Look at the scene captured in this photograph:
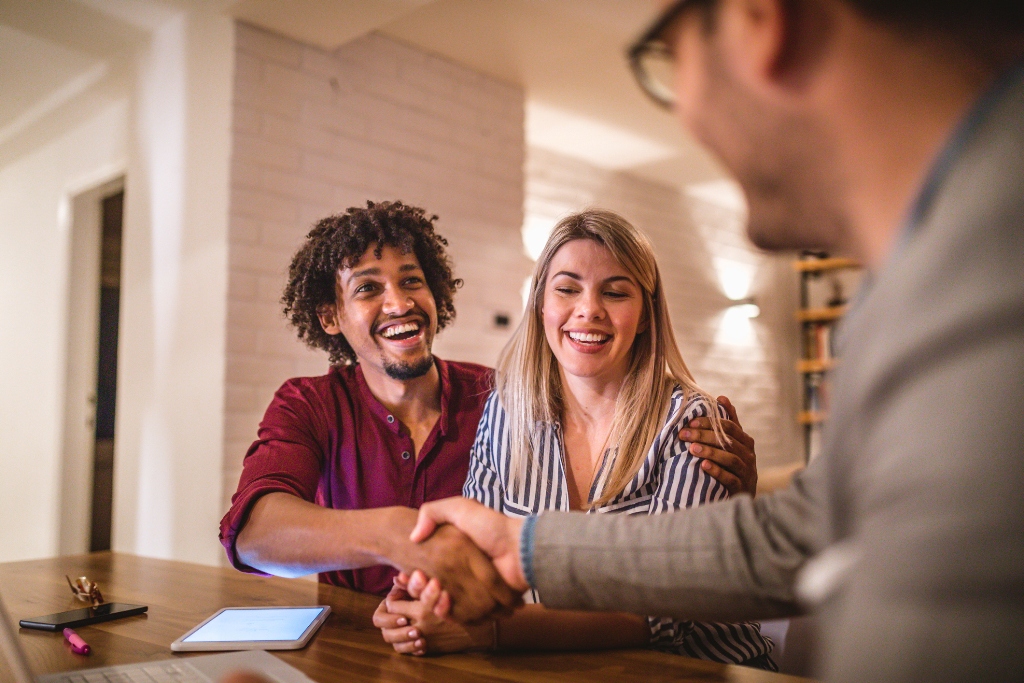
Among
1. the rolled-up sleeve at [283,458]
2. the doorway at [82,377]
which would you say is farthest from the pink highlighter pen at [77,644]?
the doorway at [82,377]

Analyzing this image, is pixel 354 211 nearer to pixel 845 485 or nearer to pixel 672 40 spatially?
pixel 672 40

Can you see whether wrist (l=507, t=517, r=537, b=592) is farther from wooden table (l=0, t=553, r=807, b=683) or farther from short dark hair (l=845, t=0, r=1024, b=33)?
short dark hair (l=845, t=0, r=1024, b=33)

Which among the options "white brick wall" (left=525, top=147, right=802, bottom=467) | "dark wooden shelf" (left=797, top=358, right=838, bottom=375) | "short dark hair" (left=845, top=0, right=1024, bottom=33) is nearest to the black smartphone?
"short dark hair" (left=845, top=0, right=1024, bottom=33)

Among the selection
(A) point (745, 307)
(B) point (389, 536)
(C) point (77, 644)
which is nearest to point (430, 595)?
(B) point (389, 536)

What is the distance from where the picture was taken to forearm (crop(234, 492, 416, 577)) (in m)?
1.20

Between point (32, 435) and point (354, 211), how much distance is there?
3379 millimetres

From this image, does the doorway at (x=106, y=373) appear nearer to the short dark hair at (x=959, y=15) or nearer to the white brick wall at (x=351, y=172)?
the white brick wall at (x=351, y=172)

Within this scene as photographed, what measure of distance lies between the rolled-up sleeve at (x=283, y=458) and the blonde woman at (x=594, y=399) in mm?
344

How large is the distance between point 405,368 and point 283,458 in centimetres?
38

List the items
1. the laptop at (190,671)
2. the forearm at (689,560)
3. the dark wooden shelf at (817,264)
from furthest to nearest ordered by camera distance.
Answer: the dark wooden shelf at (817,264) → the laptop at (190,671) → the forearm at (689,560)

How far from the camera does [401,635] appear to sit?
42.8 inches

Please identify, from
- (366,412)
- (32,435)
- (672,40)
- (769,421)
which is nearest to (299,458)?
(366,412)

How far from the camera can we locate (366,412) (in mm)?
1868

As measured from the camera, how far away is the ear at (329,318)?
6.52 ft
